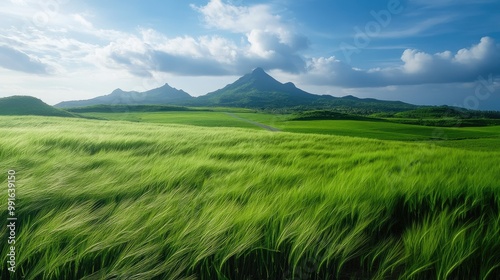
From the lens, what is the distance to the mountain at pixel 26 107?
208 ft

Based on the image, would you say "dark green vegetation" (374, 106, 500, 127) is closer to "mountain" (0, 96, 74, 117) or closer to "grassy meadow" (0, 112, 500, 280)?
"grassy meadow" (0, 112, 500, 280)

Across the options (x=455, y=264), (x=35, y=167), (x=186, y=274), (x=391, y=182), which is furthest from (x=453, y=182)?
(x=35, y=167)

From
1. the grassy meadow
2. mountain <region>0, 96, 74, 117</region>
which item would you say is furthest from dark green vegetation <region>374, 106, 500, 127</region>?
mountain <region>0, 96, 74, 117</region>

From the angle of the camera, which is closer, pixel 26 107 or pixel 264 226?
pixel 264 226

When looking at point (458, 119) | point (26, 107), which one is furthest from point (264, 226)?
point (26, 107)

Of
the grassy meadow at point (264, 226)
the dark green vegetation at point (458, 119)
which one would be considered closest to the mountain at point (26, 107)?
the grassy meadow at point (264, 226)

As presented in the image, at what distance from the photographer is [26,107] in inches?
2689

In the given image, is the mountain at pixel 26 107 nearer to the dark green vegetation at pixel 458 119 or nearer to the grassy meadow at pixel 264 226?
the grassy meadow at pixel 264 226

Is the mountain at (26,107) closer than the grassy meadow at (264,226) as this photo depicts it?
No

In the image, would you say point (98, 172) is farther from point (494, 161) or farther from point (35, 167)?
point (494, 161)

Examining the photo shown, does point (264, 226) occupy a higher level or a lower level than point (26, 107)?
higher

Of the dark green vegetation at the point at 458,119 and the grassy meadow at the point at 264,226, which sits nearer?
the grassy meadow at the point at 264,226

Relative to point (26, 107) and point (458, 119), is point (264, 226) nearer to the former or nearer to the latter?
point (458, 119)

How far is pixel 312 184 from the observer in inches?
83.0
